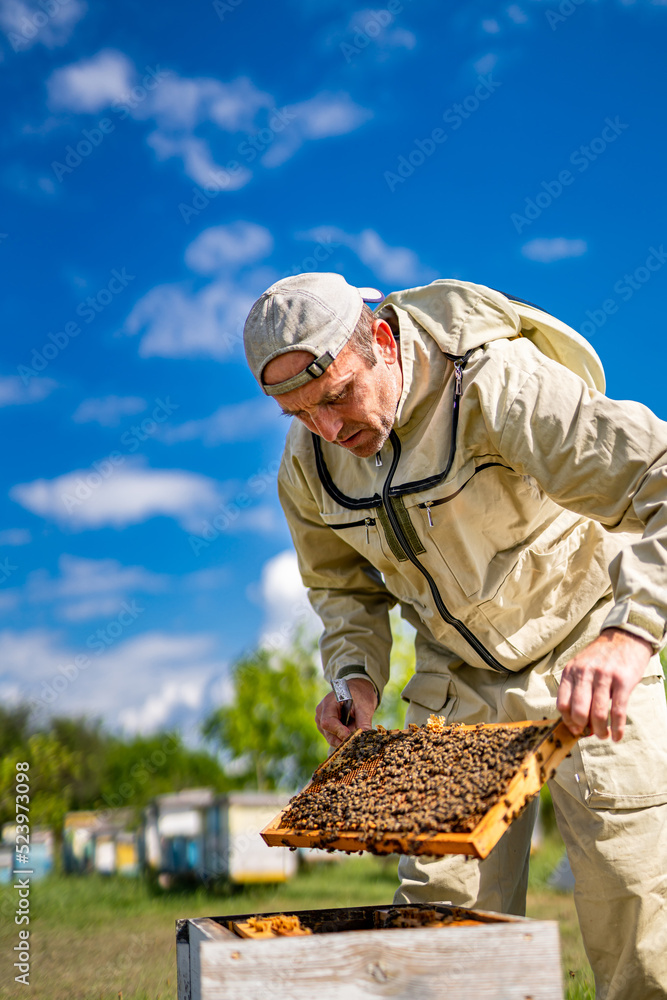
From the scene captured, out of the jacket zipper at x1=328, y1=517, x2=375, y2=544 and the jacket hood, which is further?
the jacket zipper at x1=328, y1=517, x2=375, y2=544

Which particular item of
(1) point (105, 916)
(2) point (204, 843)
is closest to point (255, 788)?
(2) point (204, 843)

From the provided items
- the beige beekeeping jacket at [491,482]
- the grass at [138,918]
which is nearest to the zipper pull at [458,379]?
the beige beekeeping jacket at [491,482]

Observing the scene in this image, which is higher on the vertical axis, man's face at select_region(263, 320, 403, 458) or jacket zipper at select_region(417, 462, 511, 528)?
man's face at select_region(263, 320, 403, 458)

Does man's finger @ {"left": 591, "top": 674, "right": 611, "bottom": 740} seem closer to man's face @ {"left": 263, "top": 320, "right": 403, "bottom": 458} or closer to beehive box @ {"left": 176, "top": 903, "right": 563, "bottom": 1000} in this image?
beehive box @ {"left": 176, "top": 903, "right": 563, "bottom": 1000}

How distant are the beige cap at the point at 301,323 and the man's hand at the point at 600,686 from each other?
1.49 metres

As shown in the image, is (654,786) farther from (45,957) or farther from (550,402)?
(45,957)

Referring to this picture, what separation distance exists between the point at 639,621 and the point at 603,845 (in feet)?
4.02

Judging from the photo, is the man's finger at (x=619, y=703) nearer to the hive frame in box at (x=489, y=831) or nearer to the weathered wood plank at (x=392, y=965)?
the hive frame in box at (x=489, y=831)

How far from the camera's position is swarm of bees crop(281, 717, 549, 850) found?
95.0 inches

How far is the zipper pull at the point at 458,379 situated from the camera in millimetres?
3334

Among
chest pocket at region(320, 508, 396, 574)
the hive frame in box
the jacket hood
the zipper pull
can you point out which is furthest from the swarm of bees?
the jacket hood

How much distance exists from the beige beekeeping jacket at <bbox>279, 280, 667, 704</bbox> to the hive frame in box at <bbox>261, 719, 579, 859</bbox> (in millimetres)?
857

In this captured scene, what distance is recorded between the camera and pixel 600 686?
7.83 ft

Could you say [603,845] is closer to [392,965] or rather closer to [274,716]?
[392,965]
